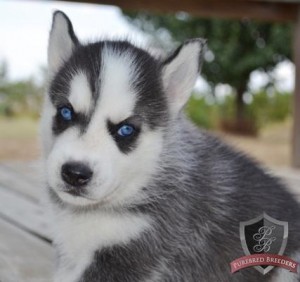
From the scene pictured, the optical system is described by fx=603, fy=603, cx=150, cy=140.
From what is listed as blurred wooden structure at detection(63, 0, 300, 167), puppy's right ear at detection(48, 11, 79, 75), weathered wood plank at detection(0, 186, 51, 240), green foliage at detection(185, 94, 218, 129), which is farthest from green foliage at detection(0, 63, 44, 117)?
puppy's right ear at detection(48, 11, 79, 75)

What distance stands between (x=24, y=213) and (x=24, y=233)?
327 mm

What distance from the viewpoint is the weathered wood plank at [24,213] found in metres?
3.01

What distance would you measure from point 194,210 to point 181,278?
0.22 m

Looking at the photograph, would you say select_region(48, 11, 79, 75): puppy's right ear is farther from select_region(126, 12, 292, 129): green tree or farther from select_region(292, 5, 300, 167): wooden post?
select_region(126, 12, 292, 129): green tree

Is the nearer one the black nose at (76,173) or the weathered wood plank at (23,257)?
the black nose at (76,173)

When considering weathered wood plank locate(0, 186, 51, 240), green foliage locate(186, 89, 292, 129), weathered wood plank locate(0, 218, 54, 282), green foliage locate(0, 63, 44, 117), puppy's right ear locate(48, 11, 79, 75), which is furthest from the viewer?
green foliage locate(186, 89, 292, 129)

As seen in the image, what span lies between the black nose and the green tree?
10711 millimetres

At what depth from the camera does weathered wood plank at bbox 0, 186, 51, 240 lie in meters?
3.01

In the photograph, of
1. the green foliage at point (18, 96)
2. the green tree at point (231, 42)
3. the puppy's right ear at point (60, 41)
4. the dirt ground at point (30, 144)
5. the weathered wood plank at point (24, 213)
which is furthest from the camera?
the green tree at point (231, 42)

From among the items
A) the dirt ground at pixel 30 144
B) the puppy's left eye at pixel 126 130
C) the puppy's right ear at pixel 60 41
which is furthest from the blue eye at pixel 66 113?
the dirt ground at pixel 30 144

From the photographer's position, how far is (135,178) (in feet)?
6.39

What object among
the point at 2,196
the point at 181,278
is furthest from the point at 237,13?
the point at 181,278

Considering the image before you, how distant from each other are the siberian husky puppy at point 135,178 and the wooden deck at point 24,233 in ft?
1.27

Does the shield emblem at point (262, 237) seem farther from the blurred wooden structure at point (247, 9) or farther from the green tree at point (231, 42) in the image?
the green tree at point (231, 42)
